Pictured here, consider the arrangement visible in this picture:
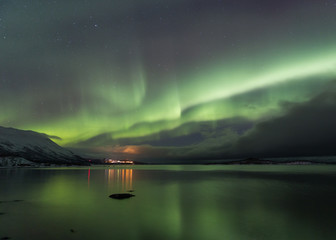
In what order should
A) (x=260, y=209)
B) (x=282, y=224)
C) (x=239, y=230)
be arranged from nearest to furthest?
(x=239, y=230) → (x=282, y=224) → (x=260, y=209)

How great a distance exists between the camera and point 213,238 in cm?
1730

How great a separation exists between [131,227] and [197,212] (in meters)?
9.86

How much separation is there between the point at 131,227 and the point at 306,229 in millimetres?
16308

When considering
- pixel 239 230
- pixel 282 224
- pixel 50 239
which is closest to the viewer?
pixel 50 239

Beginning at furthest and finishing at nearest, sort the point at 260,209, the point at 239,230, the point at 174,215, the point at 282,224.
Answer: the point at 260,209, the point at 174,215, the point at 282,224, the point at 239,230

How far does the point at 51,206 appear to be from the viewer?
98.8 ft

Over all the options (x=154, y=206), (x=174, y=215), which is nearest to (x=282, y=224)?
(x=174, y=215)

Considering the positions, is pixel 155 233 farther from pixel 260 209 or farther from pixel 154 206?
pixel 260 209

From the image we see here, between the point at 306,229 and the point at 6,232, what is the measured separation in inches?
1041

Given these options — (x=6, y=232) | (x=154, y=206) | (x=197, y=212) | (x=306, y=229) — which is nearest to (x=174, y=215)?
(x=197, y=212)

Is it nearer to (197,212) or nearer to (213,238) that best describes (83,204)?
(197,212)

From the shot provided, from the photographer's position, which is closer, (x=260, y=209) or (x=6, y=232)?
(x=6, y=232)

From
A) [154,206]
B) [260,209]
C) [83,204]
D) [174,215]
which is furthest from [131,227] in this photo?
[260,209]

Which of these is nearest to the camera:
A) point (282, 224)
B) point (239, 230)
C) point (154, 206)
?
point (239, 230)
